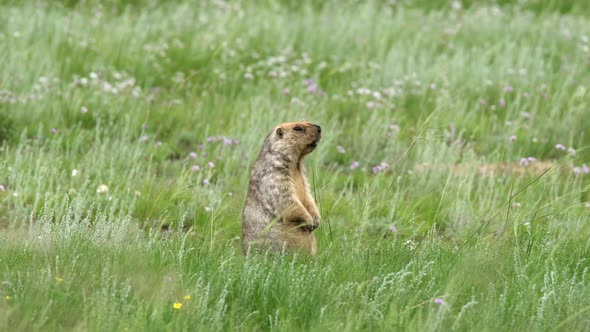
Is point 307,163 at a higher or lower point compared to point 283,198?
lower

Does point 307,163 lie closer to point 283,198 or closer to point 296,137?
point 296,137

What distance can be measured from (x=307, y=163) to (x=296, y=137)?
2253mm

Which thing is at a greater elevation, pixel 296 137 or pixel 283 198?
pixel 296 137

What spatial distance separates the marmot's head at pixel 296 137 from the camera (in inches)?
220

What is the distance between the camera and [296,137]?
5.62 m

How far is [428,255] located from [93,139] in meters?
4.06

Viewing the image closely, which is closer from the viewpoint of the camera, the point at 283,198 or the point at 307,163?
the point at 283,198

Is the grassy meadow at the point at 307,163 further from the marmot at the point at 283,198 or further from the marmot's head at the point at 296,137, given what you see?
the marmot's head at the point at 296,137

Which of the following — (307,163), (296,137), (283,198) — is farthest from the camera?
(307,163)

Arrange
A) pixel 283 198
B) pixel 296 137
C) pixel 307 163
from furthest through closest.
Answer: pixel 307 163 < pixel 296 137 < pixel 283 198

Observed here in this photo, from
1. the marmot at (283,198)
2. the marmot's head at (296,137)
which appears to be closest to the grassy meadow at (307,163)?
the marmot at (283,198)

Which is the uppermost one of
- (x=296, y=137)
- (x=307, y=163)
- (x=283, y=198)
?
(x=296, y=137)

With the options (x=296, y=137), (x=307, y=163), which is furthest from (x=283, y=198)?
(x=307, y=163)

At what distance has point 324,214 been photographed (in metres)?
6.71
